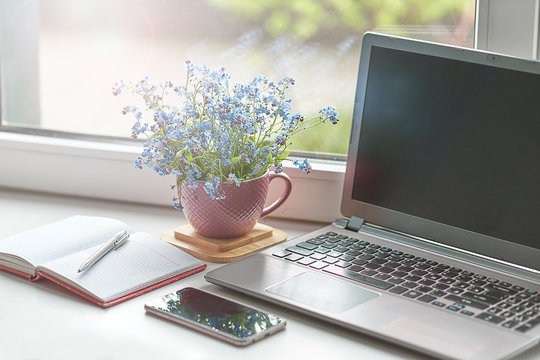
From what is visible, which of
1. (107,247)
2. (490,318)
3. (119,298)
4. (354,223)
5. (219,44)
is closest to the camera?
(490,318)

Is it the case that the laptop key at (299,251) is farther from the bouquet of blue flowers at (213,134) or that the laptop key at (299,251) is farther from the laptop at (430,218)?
the bouquet of blue flowers at (213,134)

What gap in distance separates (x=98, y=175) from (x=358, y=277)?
2.28 feet

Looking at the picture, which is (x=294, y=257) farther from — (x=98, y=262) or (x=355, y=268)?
(x=98, y=262)

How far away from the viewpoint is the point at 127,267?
1079 millimetres

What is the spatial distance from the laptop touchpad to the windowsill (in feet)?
1.19

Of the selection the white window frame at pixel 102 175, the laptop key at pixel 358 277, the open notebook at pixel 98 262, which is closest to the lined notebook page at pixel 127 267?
the open notebook at pixel 98 262

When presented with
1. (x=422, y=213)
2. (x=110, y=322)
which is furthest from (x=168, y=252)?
(x=422, y=213)

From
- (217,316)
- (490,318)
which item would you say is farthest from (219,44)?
(490,318)

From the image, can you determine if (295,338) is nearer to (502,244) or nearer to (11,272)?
(502,244)

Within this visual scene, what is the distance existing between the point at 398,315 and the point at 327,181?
494 millimetres

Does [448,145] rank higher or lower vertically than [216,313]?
higher

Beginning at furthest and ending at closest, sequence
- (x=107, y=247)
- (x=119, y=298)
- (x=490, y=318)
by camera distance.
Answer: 1. (x=107, y=247)
2. (x=119, y=298)
3. (x=490, y=318)

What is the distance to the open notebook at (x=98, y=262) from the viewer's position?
102 centimetres

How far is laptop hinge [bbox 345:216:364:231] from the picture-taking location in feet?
4.03
